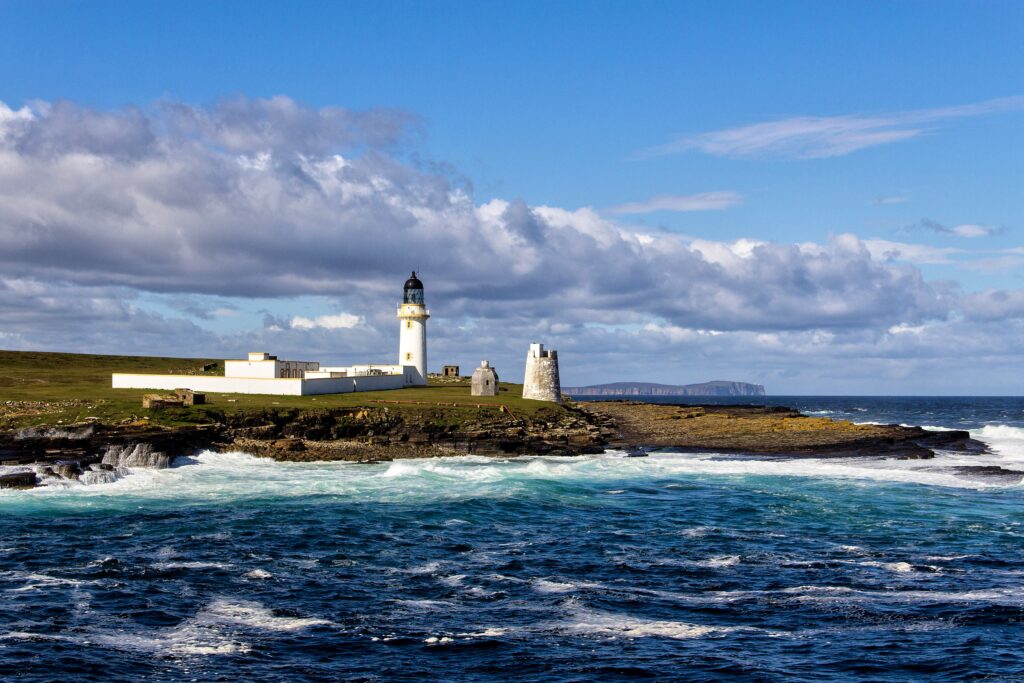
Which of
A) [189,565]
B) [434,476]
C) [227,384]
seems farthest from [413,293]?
[189,565]

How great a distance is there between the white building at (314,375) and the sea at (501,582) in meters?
21.1

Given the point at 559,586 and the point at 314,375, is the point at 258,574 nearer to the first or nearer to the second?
the point at 559,586

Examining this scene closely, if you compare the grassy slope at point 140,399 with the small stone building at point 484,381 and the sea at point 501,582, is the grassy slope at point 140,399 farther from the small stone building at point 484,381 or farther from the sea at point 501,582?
the sea at point 501,582

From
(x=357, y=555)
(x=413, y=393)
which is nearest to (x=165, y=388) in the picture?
(x=413, y=393)

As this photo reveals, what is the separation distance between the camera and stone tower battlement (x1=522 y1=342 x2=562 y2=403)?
2931 inches

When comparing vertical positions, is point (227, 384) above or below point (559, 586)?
above

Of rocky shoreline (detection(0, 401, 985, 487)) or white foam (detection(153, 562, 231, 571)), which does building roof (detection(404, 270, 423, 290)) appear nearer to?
rocky shoreline (detection(0, 401, 985, 487))

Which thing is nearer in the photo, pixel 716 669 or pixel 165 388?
pixel 716 669

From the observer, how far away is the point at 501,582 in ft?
75.7

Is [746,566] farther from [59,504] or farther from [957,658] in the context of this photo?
[59,504]

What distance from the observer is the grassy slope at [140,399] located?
156 ft

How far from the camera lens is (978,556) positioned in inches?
1043

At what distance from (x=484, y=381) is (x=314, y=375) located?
13.4 metres

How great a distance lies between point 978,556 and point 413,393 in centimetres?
4844
